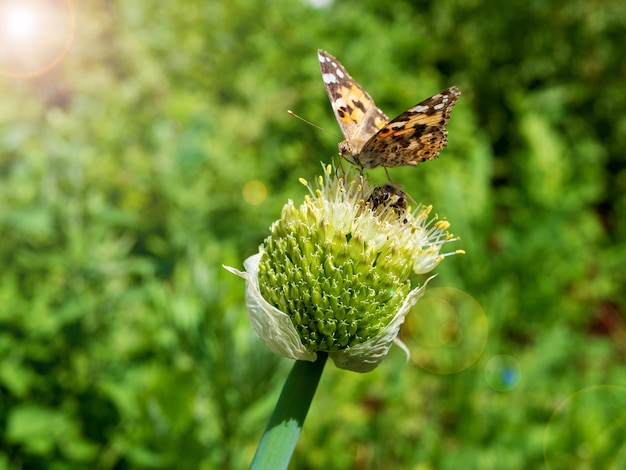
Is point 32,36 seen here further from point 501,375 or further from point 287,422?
point 287,422

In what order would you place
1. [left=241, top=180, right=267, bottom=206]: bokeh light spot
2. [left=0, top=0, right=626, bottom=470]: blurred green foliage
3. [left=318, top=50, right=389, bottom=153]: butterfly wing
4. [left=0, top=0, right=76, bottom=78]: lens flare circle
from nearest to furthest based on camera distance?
[left=318, top=50, right=389, bottom=153]: butterfly wing → [left=0, top=0, right=626, bottom=470]: blurred green foliage → [left=241, top=180, right=267, bottom=206]: bokeh light spot → [left=0, top=0, right=76, bottom=78]: lens flare circle

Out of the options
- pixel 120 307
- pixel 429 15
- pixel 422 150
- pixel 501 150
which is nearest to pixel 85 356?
pixel 120 307

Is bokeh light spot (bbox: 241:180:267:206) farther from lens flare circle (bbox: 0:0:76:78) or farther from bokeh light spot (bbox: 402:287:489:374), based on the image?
lens flare circle (bbox: 0:0:76:78)

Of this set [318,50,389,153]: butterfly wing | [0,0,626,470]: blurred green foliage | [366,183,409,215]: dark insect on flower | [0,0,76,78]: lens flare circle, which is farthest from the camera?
[0,0,76,78]: lens flare circle

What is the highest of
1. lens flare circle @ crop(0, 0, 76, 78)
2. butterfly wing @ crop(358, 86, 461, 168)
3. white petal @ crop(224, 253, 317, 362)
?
lens flare circle @ crop(0, 0, 76, 78)

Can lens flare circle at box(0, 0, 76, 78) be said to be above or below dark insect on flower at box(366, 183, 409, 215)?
above

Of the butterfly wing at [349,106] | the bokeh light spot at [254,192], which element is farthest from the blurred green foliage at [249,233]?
the butterfly wing at [349,106]

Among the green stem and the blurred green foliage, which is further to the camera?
the blurred green foliage

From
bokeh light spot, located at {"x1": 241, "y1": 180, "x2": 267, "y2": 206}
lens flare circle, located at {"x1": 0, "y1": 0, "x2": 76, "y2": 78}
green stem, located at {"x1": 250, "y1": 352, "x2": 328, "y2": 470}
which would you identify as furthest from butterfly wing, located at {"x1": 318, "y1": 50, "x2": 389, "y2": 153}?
lens flare circle, located at {"x1": 0, "y1": 0, "x2": 76, "y2": 78}
